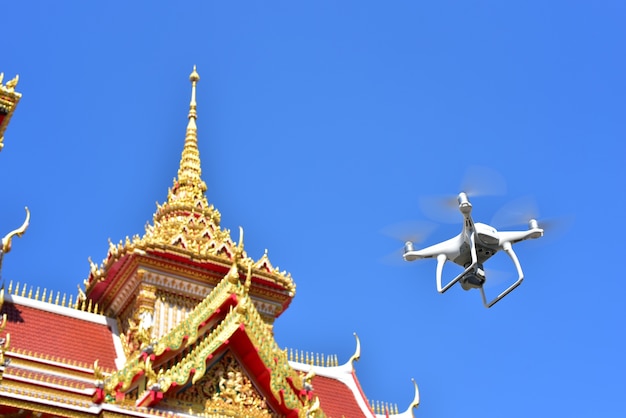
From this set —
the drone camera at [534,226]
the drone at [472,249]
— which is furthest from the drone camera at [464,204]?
the drone camera at [534,226]

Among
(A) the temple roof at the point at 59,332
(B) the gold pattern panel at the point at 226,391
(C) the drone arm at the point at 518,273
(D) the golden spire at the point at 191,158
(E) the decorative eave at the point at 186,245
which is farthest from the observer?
(D) the golden spire at the point at 191,158

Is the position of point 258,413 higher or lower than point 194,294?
lower

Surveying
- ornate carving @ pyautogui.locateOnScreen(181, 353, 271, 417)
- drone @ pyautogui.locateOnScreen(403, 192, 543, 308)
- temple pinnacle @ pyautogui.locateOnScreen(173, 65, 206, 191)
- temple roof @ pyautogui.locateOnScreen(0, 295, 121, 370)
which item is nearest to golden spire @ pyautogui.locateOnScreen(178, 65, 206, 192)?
temple pinnacle @ pyautogui.locateOnScreen(173, 65, 206, 191)

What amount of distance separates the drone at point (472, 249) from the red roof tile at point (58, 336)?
8557mm

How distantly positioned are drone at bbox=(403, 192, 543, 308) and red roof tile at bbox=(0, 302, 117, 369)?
856cm

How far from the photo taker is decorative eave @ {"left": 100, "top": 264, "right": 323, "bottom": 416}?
19.9 metres

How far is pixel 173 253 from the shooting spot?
23.0 meters

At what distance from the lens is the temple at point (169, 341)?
19.0 m

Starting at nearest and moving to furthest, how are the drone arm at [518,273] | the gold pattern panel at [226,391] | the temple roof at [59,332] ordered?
the drone arm at [518,273], the gold pattern panel at [226,391], the temple roof at [59,332]

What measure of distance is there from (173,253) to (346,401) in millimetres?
5655

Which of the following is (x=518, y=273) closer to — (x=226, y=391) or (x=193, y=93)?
(x=226, y=391)

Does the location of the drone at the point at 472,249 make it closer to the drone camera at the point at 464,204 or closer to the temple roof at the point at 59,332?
the drone camera at the point at 464,204

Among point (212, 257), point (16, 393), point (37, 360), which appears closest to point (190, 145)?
point (212, 257)

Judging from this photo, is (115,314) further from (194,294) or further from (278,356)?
(278,356)
